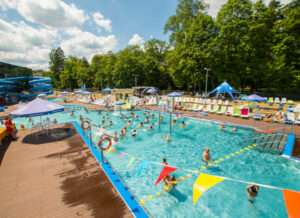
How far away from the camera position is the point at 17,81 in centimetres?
3656

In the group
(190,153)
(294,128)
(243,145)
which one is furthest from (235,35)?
(190,153)

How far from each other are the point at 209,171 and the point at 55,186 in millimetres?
7452

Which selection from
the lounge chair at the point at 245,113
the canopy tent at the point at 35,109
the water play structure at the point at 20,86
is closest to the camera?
the canopy tent at the point at 35,109

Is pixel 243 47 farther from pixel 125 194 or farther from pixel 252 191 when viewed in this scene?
pixel 125 194

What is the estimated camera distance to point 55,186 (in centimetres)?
561

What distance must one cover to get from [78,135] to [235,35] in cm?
2983

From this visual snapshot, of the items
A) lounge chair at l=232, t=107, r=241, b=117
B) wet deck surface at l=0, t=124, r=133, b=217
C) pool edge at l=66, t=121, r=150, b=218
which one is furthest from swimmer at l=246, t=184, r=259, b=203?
lounge chair at l=232, t=107, r=241, b=117

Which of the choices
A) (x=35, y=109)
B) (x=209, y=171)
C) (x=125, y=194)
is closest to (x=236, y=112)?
(x=209, y=171)

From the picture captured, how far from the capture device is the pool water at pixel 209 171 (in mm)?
5938

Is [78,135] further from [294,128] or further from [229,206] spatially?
[294,128]

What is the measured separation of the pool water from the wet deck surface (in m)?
1.86

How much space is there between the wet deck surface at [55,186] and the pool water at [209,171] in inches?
73.3

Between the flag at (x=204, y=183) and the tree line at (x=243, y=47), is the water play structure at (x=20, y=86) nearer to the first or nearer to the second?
the tree line at (x=243, y=47)

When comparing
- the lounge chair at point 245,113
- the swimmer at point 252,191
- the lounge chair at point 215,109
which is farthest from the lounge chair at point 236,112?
the swimmer at point 252,191
